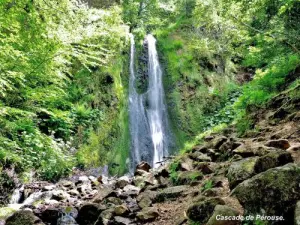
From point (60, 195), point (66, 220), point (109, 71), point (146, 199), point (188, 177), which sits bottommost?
point (66, 220)

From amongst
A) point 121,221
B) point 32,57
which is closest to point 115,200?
point 121,221

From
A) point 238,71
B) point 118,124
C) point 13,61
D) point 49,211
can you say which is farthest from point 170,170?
point 238,71

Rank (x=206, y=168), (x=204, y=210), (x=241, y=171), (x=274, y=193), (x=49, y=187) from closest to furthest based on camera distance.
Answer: (x=274, y=193) < (x=204, y=210) < (x=241, y=171) < (x=206, y=168) < (x=49, y=187)

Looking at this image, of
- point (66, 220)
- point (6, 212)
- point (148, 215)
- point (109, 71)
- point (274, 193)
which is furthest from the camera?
point (109, 71)

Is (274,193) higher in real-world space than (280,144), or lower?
lower

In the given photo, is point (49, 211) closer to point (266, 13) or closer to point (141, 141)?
point (141, 141)

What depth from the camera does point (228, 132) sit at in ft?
24.9

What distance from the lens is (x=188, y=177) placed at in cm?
533

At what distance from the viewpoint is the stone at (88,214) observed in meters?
4.98

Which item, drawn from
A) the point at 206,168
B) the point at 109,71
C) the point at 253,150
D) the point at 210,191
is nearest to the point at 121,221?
the point at 210,191

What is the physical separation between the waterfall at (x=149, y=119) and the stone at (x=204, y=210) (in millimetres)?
7973

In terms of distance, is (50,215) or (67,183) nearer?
(50,215)

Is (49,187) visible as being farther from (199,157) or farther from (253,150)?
(253,150)

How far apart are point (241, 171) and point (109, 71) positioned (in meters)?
10.1
